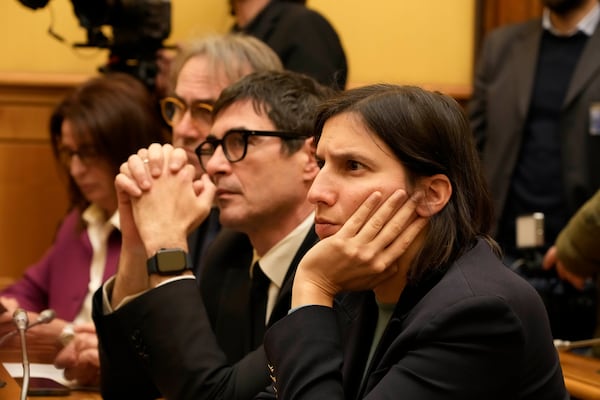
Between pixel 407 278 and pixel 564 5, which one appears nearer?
pixel 407 278

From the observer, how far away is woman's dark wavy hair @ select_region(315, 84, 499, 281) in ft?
5.60

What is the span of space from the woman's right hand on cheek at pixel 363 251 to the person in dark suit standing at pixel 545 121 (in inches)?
83.1

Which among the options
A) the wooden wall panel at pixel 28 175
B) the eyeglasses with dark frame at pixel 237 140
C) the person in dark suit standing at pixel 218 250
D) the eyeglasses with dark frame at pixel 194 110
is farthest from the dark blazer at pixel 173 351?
the wooden wall panel at pixel 28 175

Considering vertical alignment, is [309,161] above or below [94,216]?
above

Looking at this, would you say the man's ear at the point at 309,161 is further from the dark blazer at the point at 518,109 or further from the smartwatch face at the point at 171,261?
the dark blazer at the point at 518,109

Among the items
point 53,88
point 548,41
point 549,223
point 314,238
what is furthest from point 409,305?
point 53,88

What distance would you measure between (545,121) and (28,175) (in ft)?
6.52

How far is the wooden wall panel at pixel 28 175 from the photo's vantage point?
4.39 m

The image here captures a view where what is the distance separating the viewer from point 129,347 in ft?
7.38

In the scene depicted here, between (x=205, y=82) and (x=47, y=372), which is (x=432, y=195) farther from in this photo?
(x=205, y=82)

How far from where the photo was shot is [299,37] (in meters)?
3.68

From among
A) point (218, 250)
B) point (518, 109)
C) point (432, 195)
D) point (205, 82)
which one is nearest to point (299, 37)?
point (205, 82)

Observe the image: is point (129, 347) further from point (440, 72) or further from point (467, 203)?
point (440, 72)

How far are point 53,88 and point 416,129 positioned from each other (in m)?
2.94
